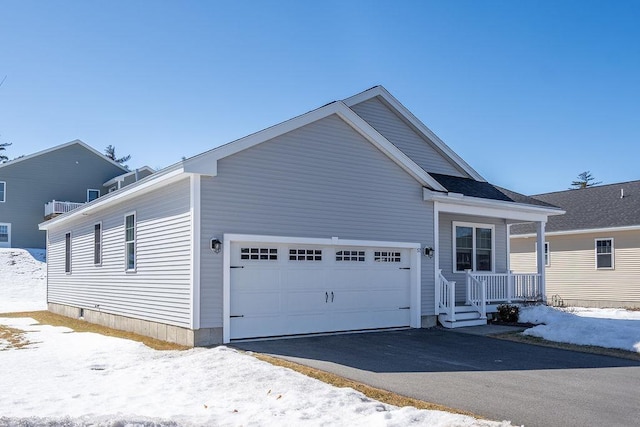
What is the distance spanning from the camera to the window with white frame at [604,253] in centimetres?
2272

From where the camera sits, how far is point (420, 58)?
16.9m

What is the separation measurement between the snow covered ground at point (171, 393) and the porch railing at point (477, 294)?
8.52 m

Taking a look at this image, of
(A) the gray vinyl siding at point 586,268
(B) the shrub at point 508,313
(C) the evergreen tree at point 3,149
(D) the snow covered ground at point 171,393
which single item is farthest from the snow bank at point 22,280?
(C) the evergreen tree at point 3,149

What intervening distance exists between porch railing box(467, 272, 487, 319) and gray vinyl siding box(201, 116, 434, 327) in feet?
5.81

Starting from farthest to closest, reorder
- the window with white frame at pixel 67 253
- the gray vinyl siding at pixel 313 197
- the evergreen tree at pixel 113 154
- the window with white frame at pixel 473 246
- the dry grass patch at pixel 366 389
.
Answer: the evergreen tree at pixel 113 154, the window with white frame at pixel 67 253, the window with white frame at pixel 473 246, the gray vinyl siding at pixel 313 197, the dry grass patch at pixel 366 389

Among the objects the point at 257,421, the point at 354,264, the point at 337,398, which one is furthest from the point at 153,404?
the point at 354,264

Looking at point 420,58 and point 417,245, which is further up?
point 420,58

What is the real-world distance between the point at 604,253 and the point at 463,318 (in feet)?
34.5

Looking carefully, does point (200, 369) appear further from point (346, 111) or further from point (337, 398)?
point (346, 111)

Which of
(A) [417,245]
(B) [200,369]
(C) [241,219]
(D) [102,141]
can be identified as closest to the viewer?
(B) [200,369]

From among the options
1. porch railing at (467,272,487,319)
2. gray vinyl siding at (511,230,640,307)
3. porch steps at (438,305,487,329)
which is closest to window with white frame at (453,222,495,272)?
porch railing at (467,272,487,319)

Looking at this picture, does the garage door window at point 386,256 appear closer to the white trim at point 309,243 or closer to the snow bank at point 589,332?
the white trim at point 309,243

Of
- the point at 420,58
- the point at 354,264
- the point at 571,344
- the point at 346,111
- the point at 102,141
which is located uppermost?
the point at 102,141

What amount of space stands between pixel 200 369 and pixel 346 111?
7296 mm
